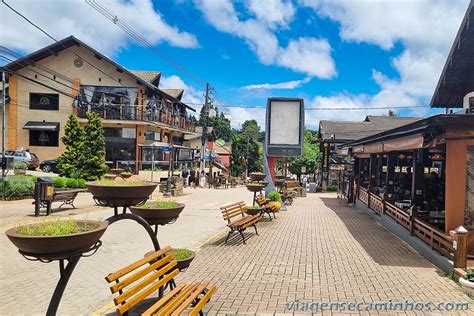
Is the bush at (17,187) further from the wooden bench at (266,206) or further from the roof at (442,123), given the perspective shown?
the roof at (442,123)

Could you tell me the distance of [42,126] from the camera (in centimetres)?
3291

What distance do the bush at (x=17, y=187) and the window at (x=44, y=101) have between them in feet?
59.0

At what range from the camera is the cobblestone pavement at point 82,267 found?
5461 millimetres

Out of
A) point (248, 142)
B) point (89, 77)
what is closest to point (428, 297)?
point (89, 77)

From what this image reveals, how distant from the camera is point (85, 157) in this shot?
24406 millimetres

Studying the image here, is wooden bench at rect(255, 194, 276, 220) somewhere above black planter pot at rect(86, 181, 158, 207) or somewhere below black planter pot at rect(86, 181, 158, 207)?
below

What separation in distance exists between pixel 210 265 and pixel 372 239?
16.4ft

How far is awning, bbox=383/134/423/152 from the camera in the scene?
8.32 meters

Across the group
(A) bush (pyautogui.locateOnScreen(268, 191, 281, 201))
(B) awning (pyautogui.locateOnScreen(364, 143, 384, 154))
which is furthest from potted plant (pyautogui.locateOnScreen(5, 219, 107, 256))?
(A) bush (pyautogui.locateOnScreen(268, 191, 281, 201))

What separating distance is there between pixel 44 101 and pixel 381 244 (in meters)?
32.7

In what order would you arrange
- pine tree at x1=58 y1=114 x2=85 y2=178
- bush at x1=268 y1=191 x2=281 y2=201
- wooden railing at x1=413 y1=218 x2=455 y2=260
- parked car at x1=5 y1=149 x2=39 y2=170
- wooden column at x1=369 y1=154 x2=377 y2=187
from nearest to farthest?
1. wooden railing at x1=413 y1=218 x2=455 y2=260
2. bush at x1=268 y1=191 x2=281 y2=201
3. wooden column at x1=369 y1=154 x2=377 y2=187
4. pine tree at x1=58 y1=114 x2=85 y2=178
5. parked car at x1=5 y1=149 x2=39 y2=170

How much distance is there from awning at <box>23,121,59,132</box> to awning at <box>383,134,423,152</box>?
2953 cm

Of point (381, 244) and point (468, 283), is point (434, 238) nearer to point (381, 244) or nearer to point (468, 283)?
point (381, 244)

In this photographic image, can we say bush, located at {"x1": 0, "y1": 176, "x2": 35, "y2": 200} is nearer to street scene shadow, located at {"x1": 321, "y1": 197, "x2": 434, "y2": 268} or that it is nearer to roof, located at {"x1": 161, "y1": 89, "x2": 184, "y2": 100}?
street scene shadow, located at {"x1": 321, "y1": 197, "x2": 434, "y2": 268}
